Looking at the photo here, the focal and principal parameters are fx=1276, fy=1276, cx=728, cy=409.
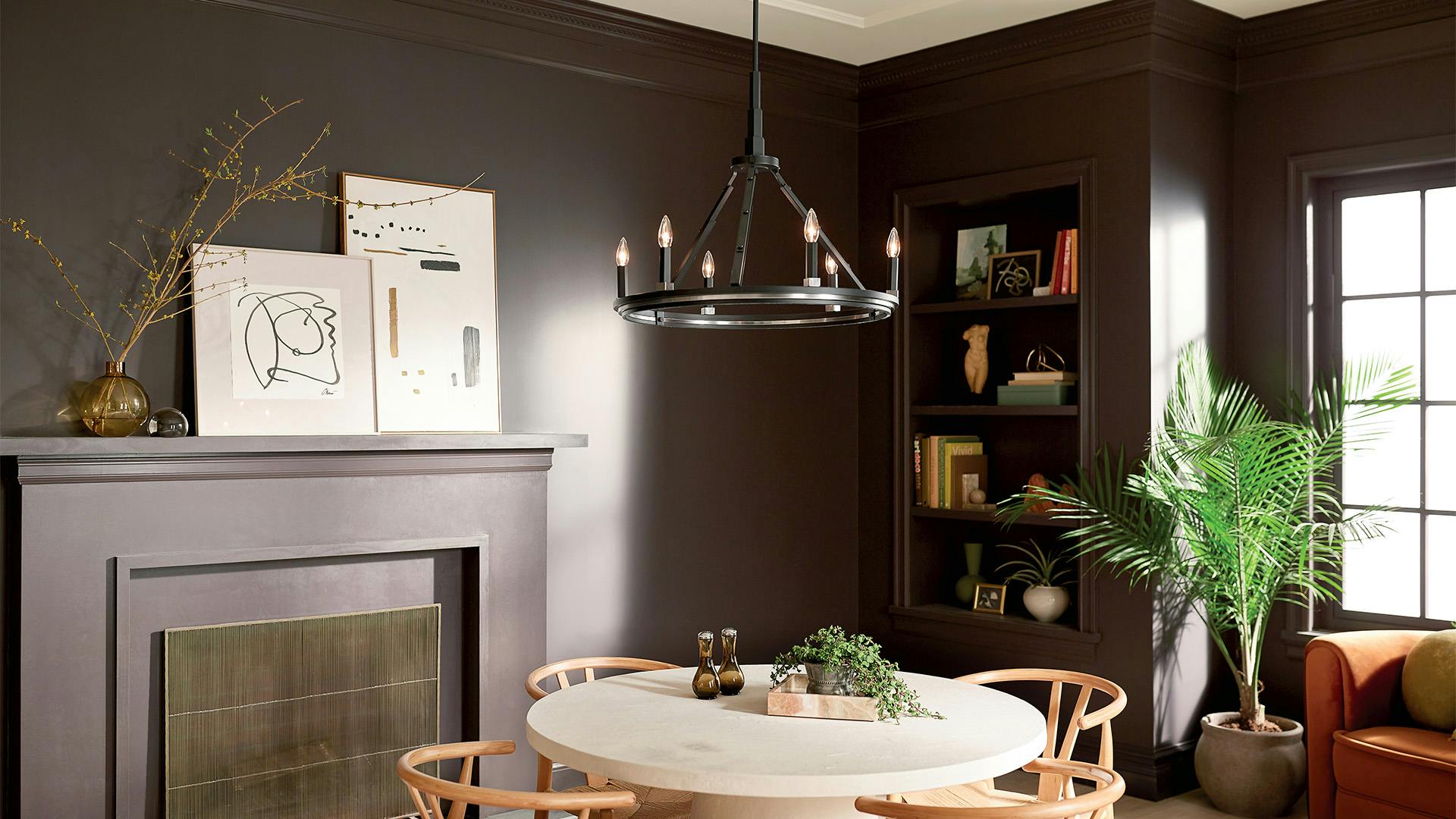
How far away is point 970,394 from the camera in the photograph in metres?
5.39

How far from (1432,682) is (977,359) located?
203 centimetres

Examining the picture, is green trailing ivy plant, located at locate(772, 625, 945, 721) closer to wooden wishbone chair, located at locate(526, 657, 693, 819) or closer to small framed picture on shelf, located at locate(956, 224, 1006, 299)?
wooden wishbone chair, located at locate(526, 657, 693, 819)

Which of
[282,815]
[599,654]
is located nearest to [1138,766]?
[599,654]

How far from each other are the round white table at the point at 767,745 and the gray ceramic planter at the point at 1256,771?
148 centimetres

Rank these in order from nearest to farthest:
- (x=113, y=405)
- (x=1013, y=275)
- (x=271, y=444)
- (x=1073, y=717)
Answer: (x=1073, y=717), (x=113, y=405), (x=271, y=444), (x=1013, y=275)

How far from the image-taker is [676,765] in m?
2.52

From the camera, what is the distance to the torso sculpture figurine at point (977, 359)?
5.16 m

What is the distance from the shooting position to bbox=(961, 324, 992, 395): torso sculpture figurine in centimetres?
516

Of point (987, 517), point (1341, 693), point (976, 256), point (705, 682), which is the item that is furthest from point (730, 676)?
point (976, 256)

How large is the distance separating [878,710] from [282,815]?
6.35 feet

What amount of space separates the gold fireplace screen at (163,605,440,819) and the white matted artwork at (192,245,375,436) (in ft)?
2.00

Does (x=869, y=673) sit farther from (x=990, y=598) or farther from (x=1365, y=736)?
(x=990, y=598)

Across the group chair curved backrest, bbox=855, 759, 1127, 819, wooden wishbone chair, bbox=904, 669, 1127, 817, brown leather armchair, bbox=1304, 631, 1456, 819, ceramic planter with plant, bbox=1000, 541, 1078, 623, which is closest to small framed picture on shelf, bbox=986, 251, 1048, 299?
ceramic planter with plant, bbox=1000, 541, 1078, 623

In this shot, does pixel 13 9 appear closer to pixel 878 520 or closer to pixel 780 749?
pixel 780 749
